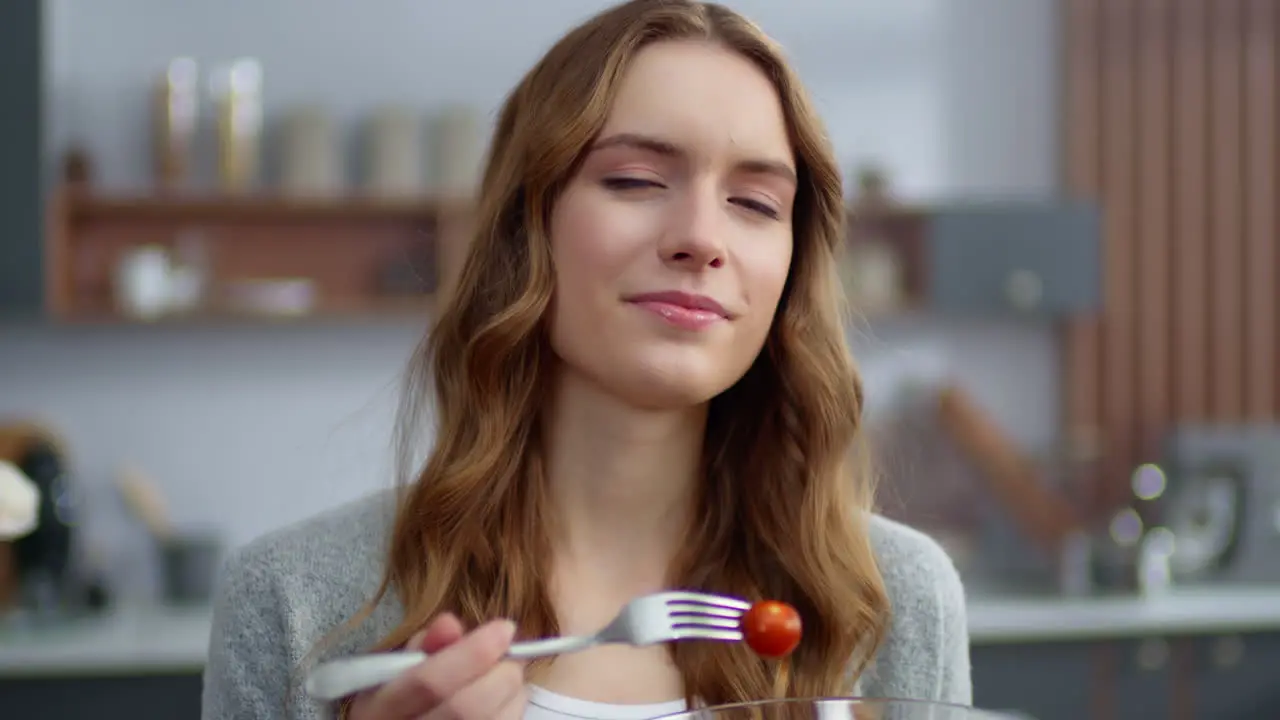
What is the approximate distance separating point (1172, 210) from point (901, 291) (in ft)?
2.69

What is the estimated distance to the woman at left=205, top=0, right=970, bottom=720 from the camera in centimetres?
119

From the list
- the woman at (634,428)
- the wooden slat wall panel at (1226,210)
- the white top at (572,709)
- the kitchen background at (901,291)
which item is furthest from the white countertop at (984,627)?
the white top at (572,709)

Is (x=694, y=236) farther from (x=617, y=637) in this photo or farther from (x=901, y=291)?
(x=901, y=291)

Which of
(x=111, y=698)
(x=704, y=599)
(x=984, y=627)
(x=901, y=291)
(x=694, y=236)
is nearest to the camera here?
(x=704, y=599)

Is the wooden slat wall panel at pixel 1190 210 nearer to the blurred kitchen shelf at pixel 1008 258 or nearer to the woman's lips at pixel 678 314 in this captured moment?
the blurred kitchen shelf at pixel 1008 258

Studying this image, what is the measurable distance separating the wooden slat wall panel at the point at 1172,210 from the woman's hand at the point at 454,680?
10.8 feet

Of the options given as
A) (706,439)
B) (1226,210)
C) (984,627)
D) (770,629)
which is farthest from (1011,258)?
(770,629)

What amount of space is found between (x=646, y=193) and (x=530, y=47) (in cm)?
276

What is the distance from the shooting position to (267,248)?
3717mm

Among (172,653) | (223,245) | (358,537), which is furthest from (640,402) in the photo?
(223,245)

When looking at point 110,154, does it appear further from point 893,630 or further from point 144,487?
point 893,630

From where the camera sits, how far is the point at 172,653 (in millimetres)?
2939

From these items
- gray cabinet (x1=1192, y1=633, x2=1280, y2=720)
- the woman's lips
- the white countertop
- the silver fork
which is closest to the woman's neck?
the woman's lips

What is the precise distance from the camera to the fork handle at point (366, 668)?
0.83m
